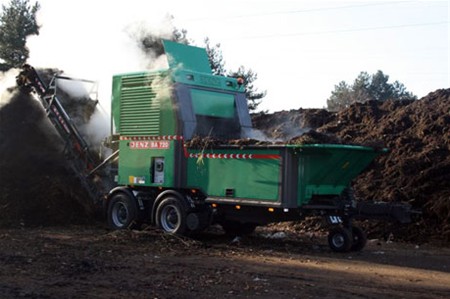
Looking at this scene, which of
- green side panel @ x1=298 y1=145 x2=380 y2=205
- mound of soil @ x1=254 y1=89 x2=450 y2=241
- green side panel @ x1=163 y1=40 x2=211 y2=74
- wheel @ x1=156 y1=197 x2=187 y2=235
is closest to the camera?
green side panel @ x1=298 y1=145 x2=380 y2=205

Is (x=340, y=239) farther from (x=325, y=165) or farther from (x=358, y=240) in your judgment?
(x=325, y=165)

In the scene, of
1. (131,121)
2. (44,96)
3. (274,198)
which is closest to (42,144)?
(44,96)

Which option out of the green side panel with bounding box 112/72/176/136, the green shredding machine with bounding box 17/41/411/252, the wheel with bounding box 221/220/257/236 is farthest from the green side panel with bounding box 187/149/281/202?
the wheel with bounding box 221/220/257/236

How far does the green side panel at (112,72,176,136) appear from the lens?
1313 centimetres

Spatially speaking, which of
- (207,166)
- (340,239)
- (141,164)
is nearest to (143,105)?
(141,164)

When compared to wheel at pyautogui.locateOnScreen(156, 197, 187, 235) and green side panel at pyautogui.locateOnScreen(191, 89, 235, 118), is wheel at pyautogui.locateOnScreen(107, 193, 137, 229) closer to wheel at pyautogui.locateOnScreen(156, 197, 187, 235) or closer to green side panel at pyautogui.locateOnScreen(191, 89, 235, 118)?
wheel at pyautogui.locateOnScreen(156, 197, 187, 235)

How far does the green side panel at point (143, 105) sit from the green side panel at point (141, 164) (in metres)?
0.33

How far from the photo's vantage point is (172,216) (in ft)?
43.5

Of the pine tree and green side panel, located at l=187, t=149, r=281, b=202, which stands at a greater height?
the pine tree

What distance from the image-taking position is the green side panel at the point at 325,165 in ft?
36.7

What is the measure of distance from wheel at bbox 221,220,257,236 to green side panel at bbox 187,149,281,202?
1.79 meters

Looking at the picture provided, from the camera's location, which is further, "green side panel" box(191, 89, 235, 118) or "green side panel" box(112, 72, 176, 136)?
"green side panel" box(191, 89, 235, 118)

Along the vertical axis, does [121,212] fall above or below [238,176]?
below

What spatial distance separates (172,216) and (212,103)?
2.58 m
